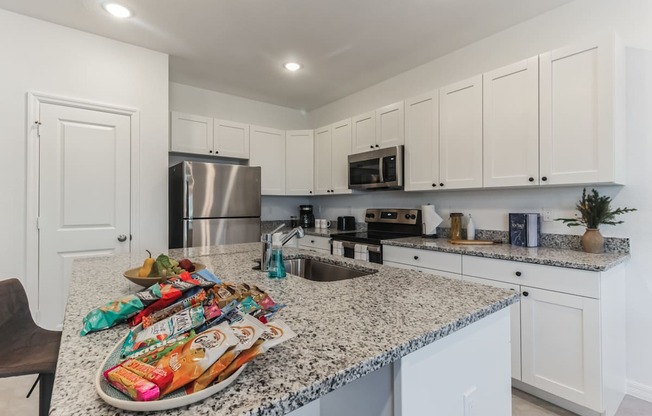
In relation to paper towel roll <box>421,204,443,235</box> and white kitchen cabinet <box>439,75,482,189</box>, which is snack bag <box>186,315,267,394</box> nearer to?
white kitchen cabinet <box>439,75,482,189</box>

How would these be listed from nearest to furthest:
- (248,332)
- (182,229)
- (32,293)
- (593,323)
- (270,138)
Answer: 1. (248,332)
2. (593,323)
3. (32,293)
4. (182,229)
5. (270,138)

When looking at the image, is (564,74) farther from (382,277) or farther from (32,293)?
(32,293)

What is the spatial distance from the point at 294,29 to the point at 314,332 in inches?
102

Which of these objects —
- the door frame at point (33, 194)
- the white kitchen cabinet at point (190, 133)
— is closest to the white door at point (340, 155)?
the white kitchen cabinet at point (190, 133)

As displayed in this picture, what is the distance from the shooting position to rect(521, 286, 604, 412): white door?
172 centimetres

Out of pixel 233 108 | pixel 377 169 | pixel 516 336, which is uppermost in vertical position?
pixel 233 108

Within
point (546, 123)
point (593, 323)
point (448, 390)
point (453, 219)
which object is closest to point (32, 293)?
point (448, 390)

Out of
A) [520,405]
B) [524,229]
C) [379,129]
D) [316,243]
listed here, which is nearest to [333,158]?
[379,129]

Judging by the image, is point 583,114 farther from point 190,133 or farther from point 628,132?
point 190,133

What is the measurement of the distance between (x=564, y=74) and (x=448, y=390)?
2155mm

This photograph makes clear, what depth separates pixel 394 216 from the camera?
3467 mm

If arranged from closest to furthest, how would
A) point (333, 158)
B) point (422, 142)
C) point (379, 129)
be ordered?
point (422, 142)
point (379, 129)
point (333, 158)

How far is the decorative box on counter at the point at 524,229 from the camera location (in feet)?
7.65

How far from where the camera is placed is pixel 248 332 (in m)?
0.58
